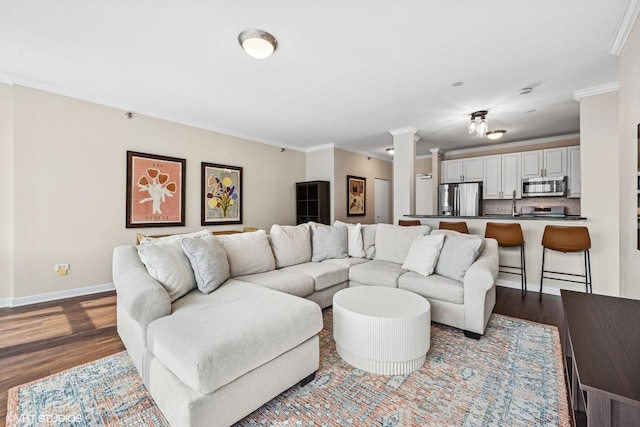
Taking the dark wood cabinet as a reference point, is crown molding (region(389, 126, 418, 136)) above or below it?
above

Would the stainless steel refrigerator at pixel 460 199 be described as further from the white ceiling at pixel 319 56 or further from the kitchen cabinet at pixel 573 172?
the white ceiling at pixel 319 56

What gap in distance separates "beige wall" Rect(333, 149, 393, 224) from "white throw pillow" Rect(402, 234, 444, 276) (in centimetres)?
327

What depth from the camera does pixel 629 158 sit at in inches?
84.8

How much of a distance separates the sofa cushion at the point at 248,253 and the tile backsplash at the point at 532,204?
5325 millimetres

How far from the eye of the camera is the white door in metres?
7.30

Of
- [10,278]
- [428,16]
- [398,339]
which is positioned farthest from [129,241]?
[428,16]

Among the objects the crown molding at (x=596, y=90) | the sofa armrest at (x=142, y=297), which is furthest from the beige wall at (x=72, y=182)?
the crown molding at (x=596, y=90)

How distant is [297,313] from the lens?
170 centimetres

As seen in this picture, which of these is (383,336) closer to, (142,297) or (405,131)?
(142,297)

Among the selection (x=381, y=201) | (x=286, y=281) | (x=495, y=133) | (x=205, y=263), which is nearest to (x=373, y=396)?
(x=286, y=281)

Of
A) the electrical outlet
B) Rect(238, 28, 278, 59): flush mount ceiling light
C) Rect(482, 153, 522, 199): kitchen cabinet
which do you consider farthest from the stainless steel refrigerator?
the electrical outlet

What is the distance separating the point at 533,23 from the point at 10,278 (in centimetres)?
542

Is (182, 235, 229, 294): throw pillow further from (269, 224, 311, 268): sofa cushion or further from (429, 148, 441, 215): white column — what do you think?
(429, 148, 441, 215): white column

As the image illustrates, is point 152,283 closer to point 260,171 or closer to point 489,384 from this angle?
point 489,384
